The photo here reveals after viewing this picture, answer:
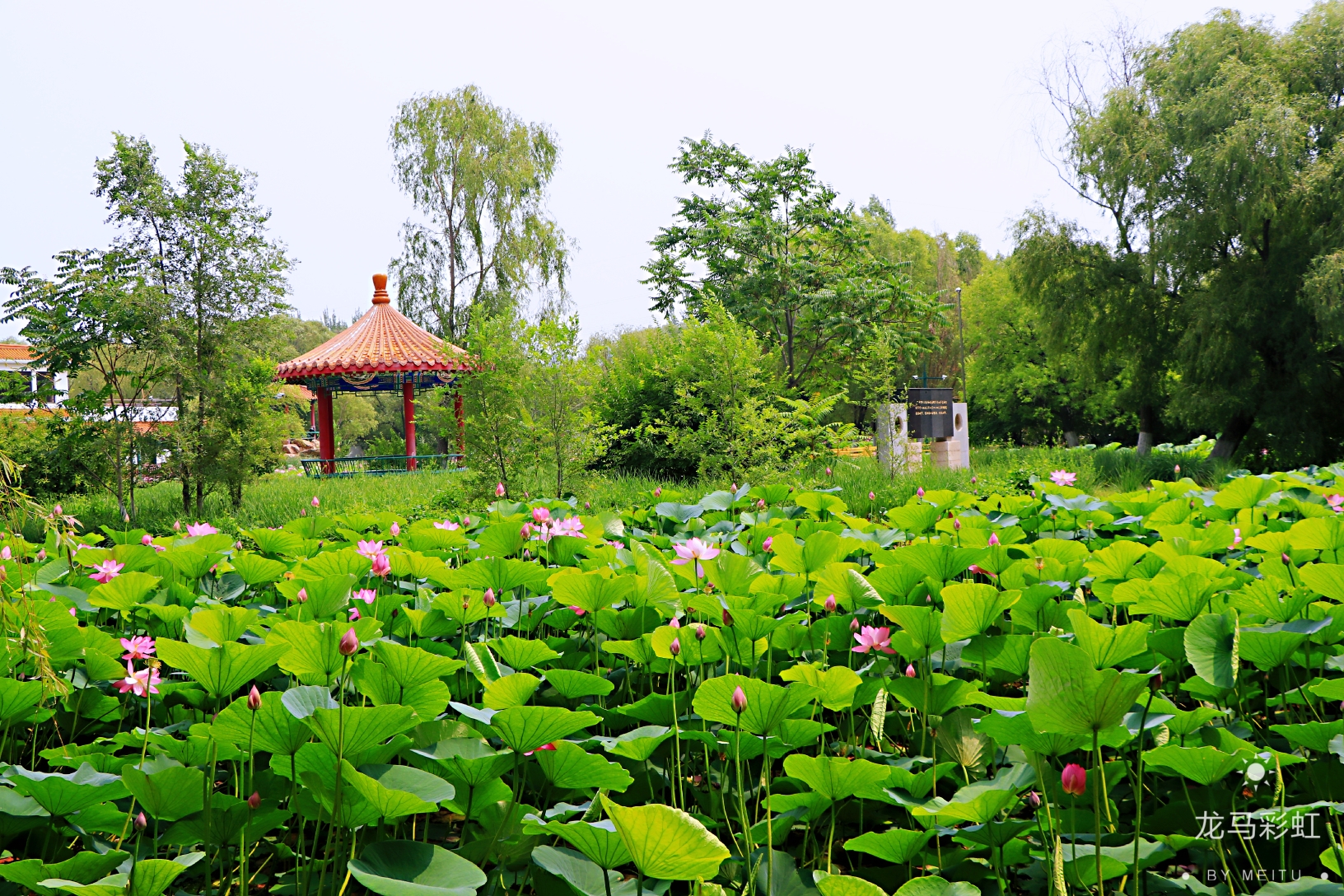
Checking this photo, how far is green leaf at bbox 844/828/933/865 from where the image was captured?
120cm

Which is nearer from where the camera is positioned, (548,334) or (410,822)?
(410,822)

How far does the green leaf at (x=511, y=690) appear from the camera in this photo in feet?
4.45

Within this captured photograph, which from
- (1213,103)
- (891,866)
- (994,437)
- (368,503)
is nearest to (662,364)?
(368,503)

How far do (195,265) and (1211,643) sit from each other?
38.5 feet

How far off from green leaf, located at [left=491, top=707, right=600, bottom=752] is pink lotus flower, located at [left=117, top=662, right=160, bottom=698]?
0.79m

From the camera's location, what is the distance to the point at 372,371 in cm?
1817

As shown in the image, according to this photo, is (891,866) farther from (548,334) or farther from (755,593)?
(548,334)

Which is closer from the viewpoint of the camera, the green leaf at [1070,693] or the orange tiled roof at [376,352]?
the green leaf at [1070,693]

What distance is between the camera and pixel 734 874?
4.20 ft

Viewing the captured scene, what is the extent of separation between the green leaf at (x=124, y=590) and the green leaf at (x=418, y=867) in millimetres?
1189

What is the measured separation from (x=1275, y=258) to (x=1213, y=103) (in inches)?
125

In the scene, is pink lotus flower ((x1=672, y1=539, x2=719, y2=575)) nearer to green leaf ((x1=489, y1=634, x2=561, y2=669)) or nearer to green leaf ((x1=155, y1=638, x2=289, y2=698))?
green leaf ((x1=489, y1=634, x2=561, y2=669))

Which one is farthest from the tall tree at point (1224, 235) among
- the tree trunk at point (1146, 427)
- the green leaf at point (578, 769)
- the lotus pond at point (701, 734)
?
the green leaf at point (578, 769)

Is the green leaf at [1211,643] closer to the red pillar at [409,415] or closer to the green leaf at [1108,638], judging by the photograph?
the green leaf at [1108,638]
